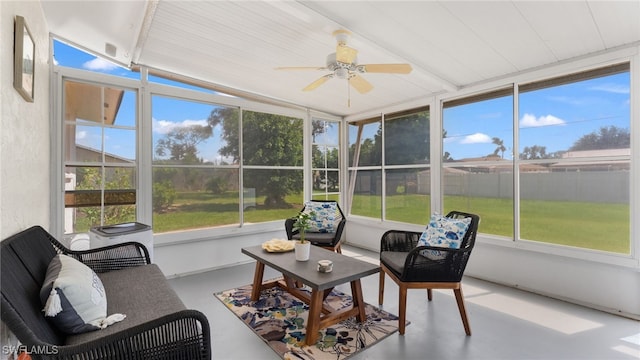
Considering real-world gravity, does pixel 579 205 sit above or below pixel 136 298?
above

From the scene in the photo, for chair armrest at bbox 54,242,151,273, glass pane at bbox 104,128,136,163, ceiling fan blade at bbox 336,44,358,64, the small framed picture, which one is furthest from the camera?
glass pane at bbox 104,128,136,163

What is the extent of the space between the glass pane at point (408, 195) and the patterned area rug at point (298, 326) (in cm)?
201

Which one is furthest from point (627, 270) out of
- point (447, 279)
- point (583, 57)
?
point (583, 57)

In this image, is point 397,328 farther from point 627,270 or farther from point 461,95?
point 461,95

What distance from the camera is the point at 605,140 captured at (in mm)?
2816

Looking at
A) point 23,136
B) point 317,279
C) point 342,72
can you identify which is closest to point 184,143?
point 23,136

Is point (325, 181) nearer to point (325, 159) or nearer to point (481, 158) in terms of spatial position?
point (325, 159)

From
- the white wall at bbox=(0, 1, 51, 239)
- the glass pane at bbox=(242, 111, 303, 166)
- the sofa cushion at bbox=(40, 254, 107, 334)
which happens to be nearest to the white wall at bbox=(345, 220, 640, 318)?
the glass pane at bbox=(242, 111, 303, 166)

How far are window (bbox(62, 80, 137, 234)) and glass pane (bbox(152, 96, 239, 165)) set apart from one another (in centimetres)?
30

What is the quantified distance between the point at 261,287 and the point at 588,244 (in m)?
3.31

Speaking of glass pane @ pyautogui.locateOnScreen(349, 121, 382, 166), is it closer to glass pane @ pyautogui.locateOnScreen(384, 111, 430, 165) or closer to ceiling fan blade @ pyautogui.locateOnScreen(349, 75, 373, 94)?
glass pane @ pyautogui.locateOnScreen(384, 111, 430, 165)

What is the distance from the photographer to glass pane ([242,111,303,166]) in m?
4.48

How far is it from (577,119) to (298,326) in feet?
Result: 11.2

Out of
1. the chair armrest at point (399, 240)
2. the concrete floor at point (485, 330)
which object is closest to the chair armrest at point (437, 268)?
the concrete floor at point (485, 330)
